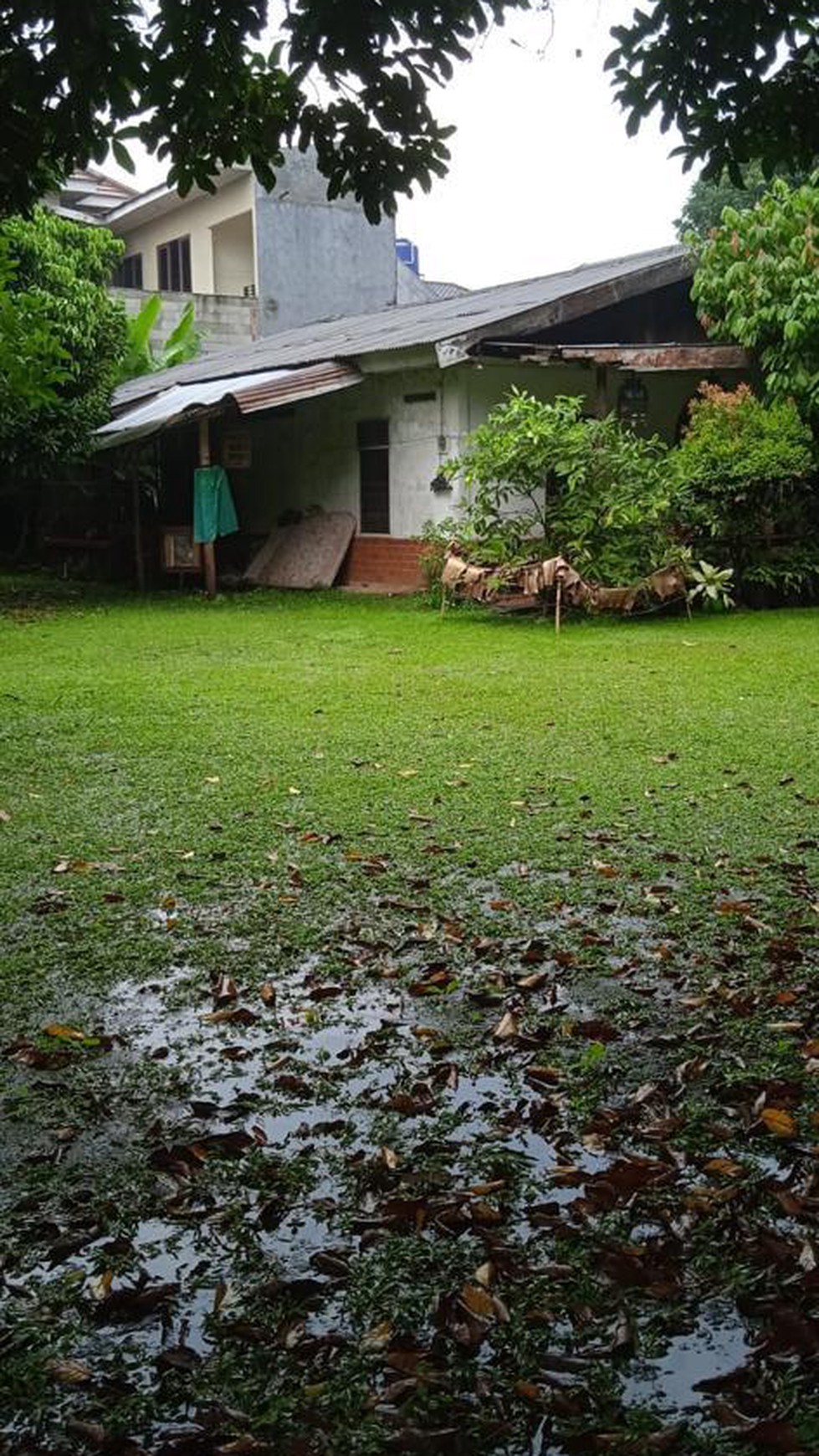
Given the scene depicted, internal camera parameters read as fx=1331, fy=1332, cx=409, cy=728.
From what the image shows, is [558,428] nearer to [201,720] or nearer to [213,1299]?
[201,720]

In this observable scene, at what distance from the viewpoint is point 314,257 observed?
26234mm

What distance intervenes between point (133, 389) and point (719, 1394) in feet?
69.7

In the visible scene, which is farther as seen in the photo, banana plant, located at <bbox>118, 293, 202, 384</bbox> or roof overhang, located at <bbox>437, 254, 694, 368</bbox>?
banana plant, located at <bbox>118, 293, 202, 384</bbox>

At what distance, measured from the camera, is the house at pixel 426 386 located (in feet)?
48.8

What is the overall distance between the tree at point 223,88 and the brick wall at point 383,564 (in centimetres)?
1177

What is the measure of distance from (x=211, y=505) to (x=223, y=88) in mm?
12897

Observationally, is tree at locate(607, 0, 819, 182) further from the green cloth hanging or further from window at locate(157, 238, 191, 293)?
window at locate(157, 238, 191, 293)

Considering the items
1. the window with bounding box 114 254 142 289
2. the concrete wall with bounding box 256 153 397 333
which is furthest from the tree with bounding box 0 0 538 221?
the window with bounding box 114 254 142 289

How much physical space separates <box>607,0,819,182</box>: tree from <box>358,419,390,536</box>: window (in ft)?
41.5

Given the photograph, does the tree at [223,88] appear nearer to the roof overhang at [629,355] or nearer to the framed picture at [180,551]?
the roof overhang at [629,355]

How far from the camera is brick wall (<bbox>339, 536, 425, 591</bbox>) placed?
1645 centimetres

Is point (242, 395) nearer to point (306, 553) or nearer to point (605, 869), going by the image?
point (306, 553)

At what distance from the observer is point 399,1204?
2.84m

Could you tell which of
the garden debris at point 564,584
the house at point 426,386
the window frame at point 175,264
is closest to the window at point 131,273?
the window frame at point 175,264
